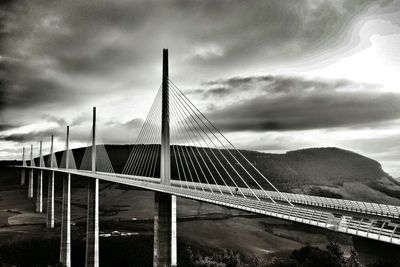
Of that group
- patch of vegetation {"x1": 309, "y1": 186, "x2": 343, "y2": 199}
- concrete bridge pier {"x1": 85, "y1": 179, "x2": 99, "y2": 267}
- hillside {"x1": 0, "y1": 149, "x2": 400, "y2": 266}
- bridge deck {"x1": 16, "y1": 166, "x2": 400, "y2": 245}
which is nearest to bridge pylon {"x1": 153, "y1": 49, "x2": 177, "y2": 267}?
bridge deck {"x1": 16, "y1": 166, "x2": 400, "y2": 245}

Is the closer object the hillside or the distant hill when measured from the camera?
the hillside

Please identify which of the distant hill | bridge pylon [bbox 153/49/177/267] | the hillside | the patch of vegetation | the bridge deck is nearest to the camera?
the bridge deck

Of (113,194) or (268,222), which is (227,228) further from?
(113,194)

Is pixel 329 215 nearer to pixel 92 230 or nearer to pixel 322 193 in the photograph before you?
pixel 92 230

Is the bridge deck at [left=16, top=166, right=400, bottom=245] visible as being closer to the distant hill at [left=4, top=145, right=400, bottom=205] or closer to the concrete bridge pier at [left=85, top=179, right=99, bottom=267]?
the concrete bridge pier at [left=85, top=179, right=99, bottom=267]

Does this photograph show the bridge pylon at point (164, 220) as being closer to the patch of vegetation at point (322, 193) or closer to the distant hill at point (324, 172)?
the patch of vegetation at point (322, 193)

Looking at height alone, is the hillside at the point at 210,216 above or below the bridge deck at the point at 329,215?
below

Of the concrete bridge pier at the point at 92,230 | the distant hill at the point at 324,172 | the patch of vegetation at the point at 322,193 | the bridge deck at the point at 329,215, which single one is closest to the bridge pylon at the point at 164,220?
the bridge deck at the point at 329,215

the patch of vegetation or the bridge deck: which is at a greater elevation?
the bridge deck
